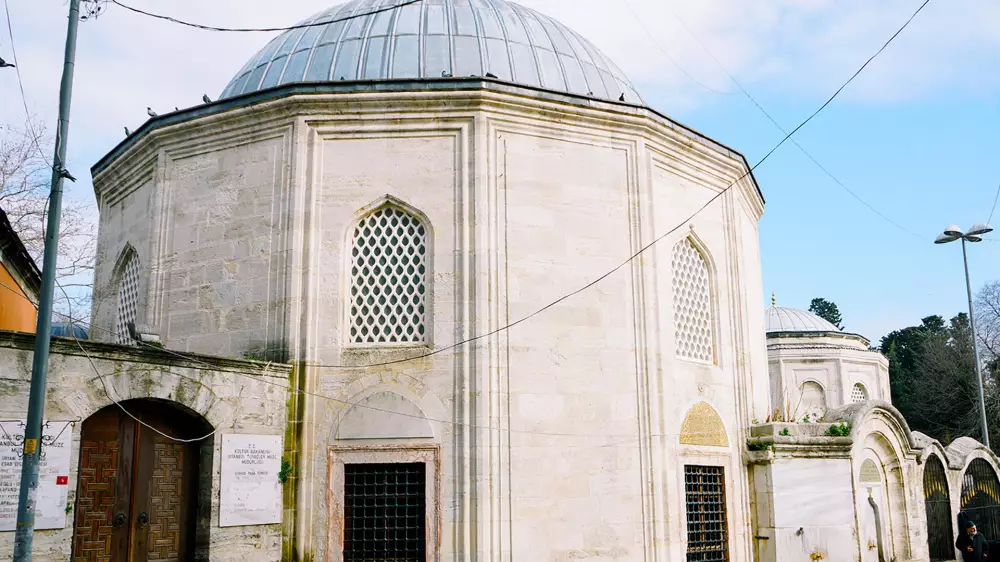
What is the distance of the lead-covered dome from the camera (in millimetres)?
14250

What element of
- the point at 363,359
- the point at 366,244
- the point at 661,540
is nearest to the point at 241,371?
the point at 363,359

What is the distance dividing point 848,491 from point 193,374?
10051 millimetres

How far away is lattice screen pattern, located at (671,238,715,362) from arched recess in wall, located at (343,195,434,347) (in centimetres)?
415

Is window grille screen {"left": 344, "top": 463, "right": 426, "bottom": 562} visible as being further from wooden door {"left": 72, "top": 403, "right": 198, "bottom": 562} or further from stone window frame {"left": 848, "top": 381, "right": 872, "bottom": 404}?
stone window frame {"left": 848, "top": 381, "right": 872, "bottom": 404}

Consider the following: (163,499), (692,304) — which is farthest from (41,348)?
(692,304)

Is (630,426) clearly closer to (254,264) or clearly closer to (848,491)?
(848,491)

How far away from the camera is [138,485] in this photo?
1048cm

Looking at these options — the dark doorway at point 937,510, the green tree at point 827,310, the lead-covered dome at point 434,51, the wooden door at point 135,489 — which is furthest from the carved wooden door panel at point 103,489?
the green tree at point 827,310

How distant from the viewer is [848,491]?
14.0 m

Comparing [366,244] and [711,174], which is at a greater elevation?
[711,174]

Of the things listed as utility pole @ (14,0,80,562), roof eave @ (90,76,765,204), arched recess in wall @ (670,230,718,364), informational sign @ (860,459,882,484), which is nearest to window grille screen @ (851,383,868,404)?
informational sign @ (860,459,882,484)

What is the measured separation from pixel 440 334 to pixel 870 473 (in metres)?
8.70

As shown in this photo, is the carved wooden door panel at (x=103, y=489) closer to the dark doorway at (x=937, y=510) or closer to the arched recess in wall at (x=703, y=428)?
the arched recess in wall at (x=703, y=428)

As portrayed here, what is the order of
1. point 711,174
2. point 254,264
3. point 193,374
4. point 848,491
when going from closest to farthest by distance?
point 193,374 < point 254,264 < point 848,491 < point 711,174
